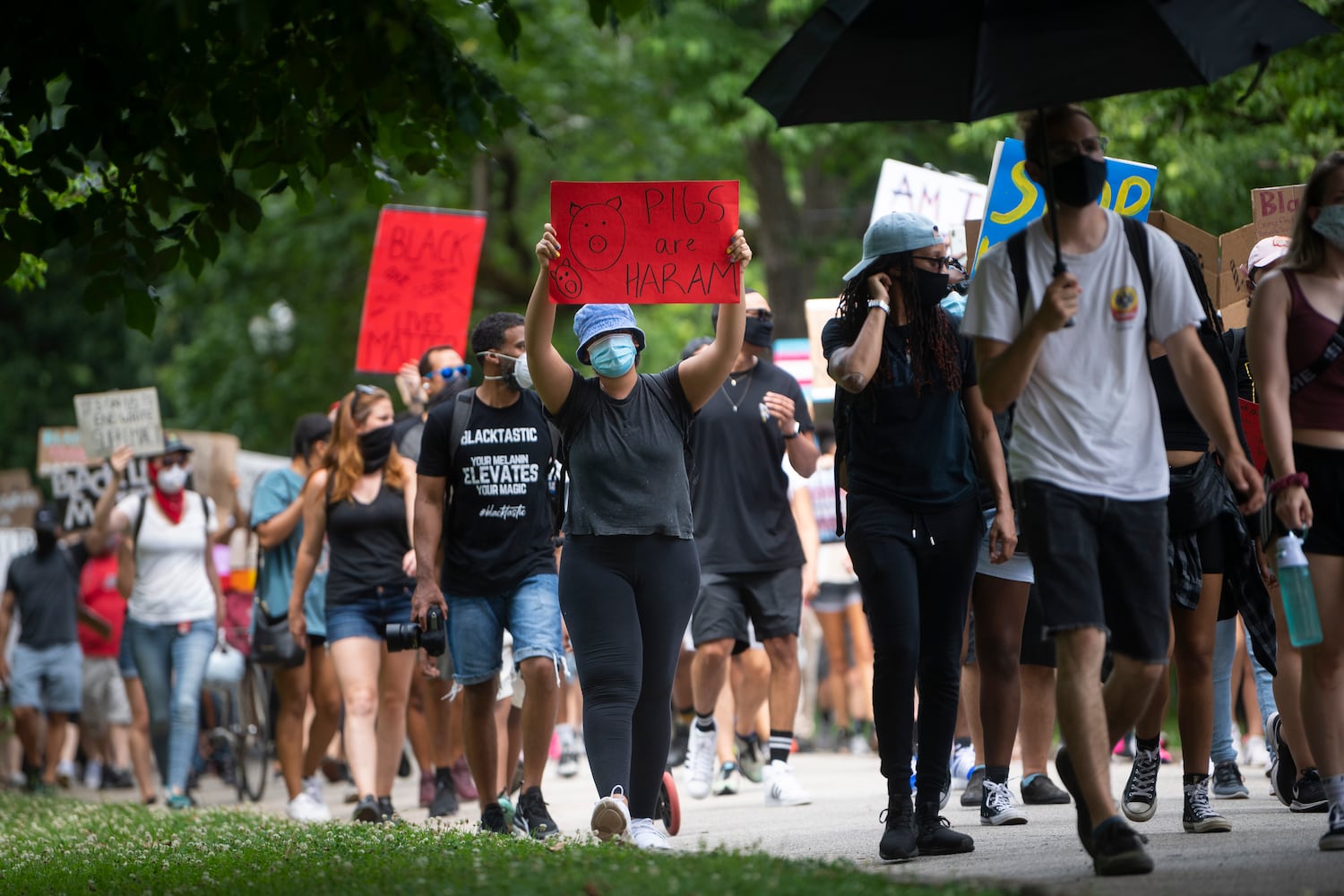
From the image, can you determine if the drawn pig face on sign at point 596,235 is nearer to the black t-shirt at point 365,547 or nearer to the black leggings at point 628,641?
the black leggings at point 628,641

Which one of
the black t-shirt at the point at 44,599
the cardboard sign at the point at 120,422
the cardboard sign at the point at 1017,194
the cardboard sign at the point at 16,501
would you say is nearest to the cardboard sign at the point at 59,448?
the cardboard sign at the point at 16,501

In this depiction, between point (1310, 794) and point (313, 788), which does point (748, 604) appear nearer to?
point (313, 788)

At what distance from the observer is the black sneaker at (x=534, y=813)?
8.38m

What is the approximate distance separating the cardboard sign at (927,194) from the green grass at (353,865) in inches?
214

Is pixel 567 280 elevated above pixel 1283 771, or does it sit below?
above

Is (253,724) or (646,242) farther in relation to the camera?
(253,724)

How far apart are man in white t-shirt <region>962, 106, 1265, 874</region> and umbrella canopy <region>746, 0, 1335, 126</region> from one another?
0.63ft

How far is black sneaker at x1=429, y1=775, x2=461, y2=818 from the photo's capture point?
419 inches

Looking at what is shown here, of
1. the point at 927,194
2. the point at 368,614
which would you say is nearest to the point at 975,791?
the point at 368,614

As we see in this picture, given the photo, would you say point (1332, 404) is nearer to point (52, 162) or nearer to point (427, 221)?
point (52, 162)

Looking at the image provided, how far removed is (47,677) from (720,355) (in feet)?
34.4

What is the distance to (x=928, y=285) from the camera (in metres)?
6.86

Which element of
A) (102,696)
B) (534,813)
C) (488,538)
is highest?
(488,538)

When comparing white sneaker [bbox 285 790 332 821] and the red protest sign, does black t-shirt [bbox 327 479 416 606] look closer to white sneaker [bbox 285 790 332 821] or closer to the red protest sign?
white sneaker [bbox 285 790 332 821]
